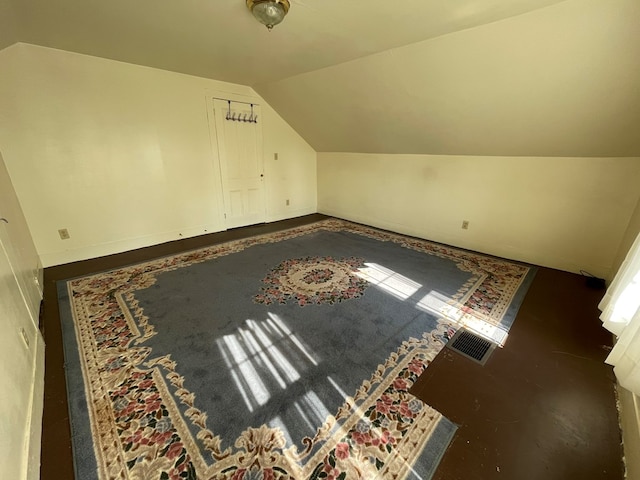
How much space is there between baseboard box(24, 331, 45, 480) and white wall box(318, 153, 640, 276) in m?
4.38

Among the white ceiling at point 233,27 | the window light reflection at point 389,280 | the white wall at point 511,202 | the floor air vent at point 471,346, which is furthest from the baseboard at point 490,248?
the white ceiling at point 233,27

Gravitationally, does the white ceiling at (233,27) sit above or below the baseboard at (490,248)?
above

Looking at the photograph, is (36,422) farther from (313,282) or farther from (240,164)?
(240,164)

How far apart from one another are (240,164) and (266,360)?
11.6ft

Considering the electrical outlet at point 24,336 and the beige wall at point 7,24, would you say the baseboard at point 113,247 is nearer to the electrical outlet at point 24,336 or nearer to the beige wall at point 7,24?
the electrical outlet at point 24,336

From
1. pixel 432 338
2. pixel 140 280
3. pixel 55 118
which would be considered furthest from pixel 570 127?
pixel 55 118

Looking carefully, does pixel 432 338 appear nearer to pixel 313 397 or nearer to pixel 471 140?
pixel 313 397

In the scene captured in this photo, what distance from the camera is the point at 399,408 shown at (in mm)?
1486

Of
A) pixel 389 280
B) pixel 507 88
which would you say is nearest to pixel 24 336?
pixel 389 280

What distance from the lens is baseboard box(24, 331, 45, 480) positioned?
3.72 ft

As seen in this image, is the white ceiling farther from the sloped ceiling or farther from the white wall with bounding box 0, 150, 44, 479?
the white wall with bounding box 0, 150, 44, 479

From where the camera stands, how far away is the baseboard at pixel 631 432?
1.15m

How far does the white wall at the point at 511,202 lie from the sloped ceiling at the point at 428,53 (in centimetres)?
22

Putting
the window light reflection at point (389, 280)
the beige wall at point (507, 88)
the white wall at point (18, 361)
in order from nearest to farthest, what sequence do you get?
the white wall at point (18, 361) → the beige wall at point (507, 88) → the window light reflection at point (389, 280)
